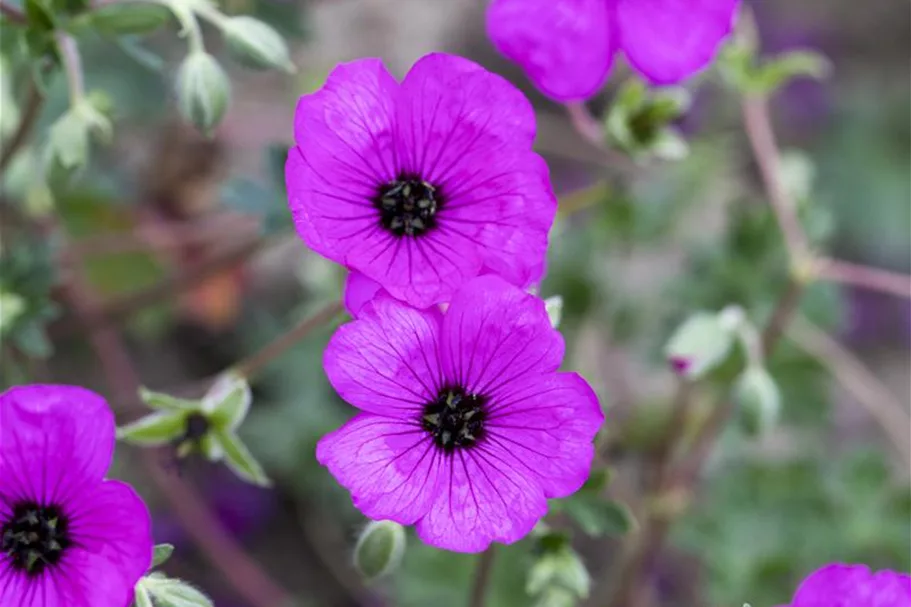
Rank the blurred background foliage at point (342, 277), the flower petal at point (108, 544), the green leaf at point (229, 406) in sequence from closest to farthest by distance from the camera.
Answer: the flower petal at point (108, 544), the green leaf at point (229, 406), the blurred background foliage at point (342, 277)

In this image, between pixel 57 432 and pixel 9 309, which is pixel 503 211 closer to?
pixel 57 432

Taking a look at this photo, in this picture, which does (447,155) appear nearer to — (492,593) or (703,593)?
(492,593)

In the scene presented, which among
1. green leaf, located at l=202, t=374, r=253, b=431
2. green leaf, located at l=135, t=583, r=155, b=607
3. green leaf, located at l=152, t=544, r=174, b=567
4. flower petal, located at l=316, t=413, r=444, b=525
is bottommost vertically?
green leaf, located at l=135, t=583, r=155, b=607

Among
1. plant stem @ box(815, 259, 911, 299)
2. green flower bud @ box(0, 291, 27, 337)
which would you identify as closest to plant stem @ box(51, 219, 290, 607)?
green flower bud @ box(0, 291, 27, 337)

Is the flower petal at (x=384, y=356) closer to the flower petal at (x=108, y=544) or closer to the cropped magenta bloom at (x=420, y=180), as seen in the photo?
the cropped magenta bloom at (x=420, y=180)

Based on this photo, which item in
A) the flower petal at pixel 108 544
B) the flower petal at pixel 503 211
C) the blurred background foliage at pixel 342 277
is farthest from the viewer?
the blurred background foliage at pixel 342 277

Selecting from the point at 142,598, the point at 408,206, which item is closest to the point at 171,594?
the point at 142,598

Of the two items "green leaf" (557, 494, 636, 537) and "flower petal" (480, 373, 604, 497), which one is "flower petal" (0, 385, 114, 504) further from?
"green leaf" (557, 494, 636, 537)

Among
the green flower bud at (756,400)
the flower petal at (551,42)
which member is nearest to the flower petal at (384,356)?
the flower petal at (551,42)
